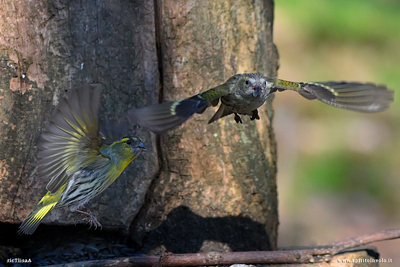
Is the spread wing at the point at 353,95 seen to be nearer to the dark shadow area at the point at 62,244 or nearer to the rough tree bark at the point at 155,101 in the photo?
the rough tree bark at the point at 155,101

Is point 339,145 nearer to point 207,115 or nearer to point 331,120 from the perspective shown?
point 331,120

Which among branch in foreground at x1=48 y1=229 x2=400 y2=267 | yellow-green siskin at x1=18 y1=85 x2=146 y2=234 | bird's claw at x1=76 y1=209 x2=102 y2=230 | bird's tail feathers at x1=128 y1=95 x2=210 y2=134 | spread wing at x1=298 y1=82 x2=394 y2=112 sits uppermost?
spread wing at x1=298 y1=82 x2=394 y2=112

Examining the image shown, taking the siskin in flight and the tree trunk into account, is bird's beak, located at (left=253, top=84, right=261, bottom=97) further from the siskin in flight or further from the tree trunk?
the tree trunk

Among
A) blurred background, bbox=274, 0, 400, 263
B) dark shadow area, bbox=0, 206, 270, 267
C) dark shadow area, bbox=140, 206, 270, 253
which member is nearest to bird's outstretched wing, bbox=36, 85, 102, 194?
dark shadow area, bbox=0, 206, 270, 267

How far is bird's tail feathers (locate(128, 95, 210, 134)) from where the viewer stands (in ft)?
9.05

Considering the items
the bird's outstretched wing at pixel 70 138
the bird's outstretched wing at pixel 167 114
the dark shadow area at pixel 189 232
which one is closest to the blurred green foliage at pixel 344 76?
the dark shadow area at pixel 189 232

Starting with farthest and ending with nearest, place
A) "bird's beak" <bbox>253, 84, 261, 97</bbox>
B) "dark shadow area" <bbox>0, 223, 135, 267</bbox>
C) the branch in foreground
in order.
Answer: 1. "dark shadow area" <bbox>0, 223, 135, 267</bbox>
2. the branch in foreground
3. "bird's beak" <bbox>253, 84, 261, 97</bbox>

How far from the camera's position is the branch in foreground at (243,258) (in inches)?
133

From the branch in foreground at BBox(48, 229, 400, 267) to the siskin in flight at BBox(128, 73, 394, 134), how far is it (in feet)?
3.52

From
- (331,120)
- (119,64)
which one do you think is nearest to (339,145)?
(331,120)

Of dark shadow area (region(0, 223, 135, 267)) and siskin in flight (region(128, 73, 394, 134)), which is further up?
siskin in flight (region(128, 73, 394, 134))

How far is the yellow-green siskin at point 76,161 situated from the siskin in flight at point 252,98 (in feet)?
2.22

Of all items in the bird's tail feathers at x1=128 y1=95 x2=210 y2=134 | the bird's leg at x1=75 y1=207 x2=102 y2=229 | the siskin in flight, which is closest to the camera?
the bird's tail feathers at x1=128 y1=95 x2=210 y2=134

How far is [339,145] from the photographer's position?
746 cm
